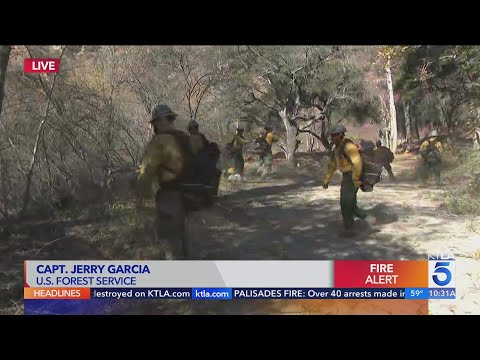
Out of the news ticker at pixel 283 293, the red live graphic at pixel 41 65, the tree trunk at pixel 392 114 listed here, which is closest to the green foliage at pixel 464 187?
the tree trunk at pixel 392 114

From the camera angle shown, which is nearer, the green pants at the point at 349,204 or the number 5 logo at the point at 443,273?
the number 5 logo at the point at 443,273

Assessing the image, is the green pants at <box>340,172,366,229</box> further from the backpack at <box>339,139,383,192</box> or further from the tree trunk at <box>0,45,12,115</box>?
the tree trunk at <box>0,45,12,115</box>

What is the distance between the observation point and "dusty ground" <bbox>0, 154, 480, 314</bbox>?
3539 millimetres

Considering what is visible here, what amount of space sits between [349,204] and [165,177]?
1.56m

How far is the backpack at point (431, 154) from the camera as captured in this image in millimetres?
3627

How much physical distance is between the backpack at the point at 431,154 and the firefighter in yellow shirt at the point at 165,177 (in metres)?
2.02

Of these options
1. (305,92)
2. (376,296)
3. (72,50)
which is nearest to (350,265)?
(376,296)

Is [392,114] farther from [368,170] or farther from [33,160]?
[33,160]

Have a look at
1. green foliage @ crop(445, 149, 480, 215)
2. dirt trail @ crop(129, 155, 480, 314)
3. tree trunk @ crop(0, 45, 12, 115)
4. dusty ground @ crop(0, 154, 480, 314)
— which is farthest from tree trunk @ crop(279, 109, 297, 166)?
tree trunk @ crop(0, 45, 12, 115)

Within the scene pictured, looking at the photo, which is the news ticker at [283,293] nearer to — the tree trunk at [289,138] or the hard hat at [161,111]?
the tree trunk at [289,138]

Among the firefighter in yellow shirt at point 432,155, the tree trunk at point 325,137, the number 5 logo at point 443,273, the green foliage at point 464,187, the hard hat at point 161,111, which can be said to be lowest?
the number 5 logo at point 443,273

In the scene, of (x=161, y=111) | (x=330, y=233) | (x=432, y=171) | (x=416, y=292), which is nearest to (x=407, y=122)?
(x=432, y=171)

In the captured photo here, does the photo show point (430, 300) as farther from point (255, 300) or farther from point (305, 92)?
point (305, 92)

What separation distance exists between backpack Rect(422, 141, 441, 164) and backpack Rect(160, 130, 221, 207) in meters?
1.76
